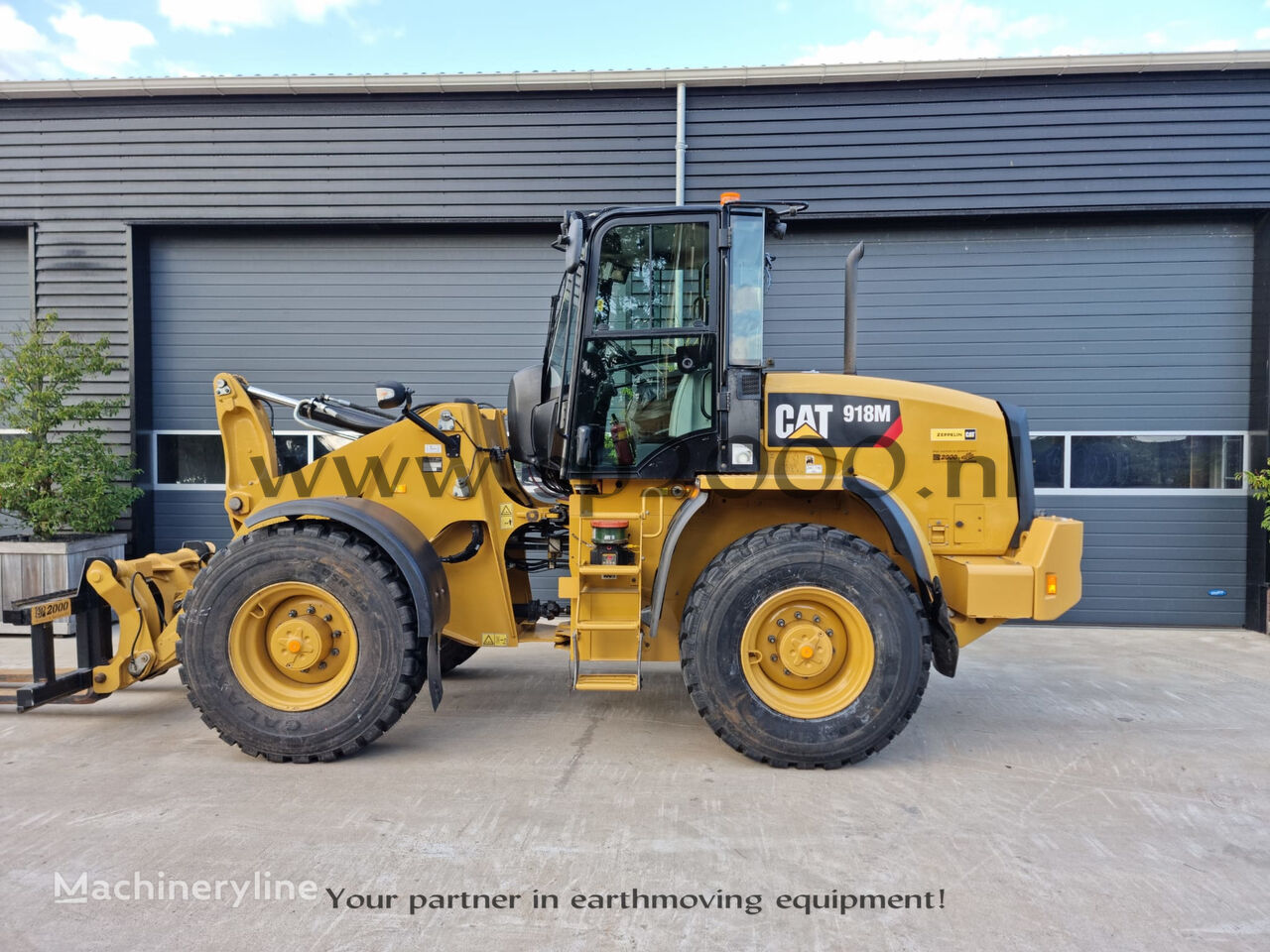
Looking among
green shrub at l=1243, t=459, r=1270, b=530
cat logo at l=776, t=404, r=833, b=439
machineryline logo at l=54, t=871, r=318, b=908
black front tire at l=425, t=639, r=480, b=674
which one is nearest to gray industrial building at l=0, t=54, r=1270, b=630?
green shrub at l=1243, t=459, r=1270, b=530

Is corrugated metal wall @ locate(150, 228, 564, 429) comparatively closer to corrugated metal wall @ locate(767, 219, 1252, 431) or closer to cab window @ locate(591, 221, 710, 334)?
corrugated metal wall @ locate(767, 219, 1252, 431)

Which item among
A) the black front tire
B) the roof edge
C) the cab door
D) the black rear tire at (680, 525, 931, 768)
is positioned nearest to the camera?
the black rear tire at (680, 525, 931, 768)

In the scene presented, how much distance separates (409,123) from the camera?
7.72 meters

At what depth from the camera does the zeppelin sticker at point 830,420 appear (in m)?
4.11

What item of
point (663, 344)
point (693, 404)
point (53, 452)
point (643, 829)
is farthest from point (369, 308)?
point (643, 829)

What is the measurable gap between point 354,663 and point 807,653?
231 centimetres

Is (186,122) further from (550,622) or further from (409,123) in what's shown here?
(550,622)

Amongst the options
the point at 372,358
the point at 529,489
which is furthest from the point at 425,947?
the point at 372,358

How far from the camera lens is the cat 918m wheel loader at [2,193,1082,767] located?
3852 millimetres

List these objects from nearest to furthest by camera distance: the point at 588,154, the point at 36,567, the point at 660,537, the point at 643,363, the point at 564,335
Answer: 1. the point at 643,363
2. the point at 660,537
3. the point at 564,335
4. the point at 36,567
5. the point at 588,154

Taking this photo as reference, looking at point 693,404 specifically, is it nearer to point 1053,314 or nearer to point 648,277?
point 648,277

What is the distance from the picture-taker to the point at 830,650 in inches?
153

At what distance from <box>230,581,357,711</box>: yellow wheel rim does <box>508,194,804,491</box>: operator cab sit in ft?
4.77

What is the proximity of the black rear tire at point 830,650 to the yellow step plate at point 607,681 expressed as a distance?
30 centimetres
